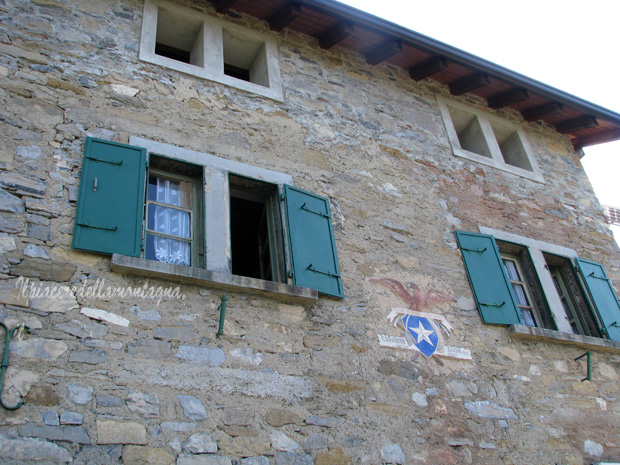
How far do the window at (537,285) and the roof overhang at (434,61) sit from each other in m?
2.11

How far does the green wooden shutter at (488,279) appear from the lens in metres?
5.59

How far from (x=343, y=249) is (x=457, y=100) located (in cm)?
338

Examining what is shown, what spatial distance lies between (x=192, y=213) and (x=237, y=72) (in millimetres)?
2569

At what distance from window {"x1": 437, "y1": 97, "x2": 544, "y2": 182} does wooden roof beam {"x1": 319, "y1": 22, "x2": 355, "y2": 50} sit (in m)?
1.53

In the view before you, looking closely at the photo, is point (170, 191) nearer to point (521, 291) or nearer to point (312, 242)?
point (312, 242)

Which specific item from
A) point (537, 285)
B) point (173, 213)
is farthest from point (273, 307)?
point (537, 285)

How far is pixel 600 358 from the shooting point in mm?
5902

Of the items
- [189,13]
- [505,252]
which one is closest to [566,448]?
[505,252]

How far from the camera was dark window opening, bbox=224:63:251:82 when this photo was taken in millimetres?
6785

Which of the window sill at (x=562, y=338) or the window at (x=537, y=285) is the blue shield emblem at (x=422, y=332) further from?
the window sill at (x=562, y=338)

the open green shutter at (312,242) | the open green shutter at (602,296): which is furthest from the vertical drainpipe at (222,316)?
the open green shutter at (602,296)

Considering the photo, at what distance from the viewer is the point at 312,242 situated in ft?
16.6

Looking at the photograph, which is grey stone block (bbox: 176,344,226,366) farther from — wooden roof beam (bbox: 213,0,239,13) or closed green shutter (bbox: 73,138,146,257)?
wooden roof beam (bbox: 213,0,239,13)

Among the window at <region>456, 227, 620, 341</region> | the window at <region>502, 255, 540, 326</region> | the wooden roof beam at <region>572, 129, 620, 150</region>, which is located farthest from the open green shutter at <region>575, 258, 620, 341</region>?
the wooden roof beam at <region>572, 129, 620, 150</region>
